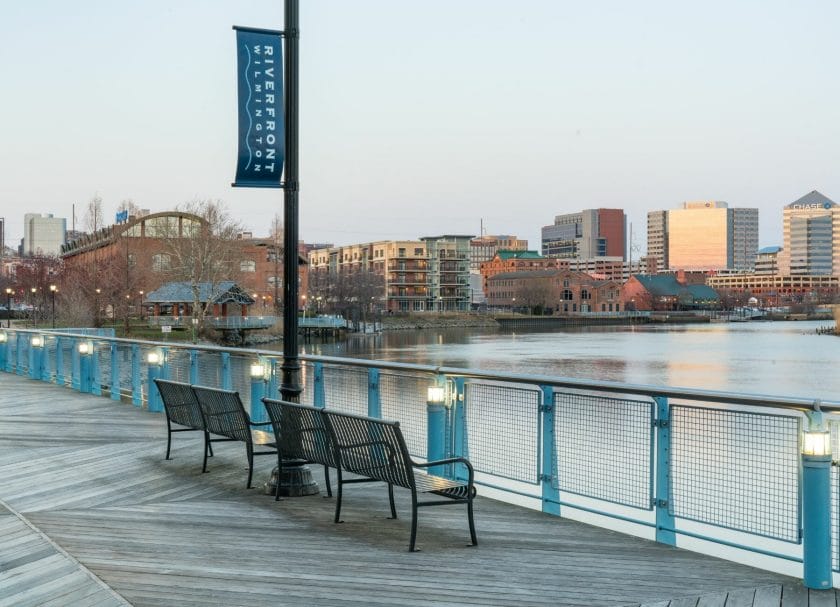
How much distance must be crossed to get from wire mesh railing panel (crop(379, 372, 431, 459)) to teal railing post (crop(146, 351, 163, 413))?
6.43 metres

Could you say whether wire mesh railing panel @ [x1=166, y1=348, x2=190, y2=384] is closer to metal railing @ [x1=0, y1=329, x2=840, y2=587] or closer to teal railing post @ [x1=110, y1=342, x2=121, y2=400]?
metal railing @ [x1=0, y1=329, x2=840, y2=587]

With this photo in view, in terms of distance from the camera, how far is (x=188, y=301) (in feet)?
305

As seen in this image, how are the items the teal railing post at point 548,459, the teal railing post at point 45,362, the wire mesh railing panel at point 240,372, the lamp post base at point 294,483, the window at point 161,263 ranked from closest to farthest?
the teal railing post at point 548,459 → the lamp post base at point 294,483 → the wire mesh railing panel at point 240,372 → the teal railing post at point 45,362 → the window at point 161,263

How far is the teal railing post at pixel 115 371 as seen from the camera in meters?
17.7

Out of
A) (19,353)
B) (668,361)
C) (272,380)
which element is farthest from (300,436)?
(668,361)

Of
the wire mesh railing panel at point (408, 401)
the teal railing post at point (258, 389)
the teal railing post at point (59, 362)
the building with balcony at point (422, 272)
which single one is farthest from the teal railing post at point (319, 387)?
the building with balcony at point (422, 272)

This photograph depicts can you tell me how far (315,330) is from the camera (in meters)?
110

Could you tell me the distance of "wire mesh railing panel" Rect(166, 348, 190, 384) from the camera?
15.6 metres

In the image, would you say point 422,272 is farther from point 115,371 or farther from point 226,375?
point 226,375

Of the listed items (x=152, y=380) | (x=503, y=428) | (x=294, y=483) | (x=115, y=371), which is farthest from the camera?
(x=115, y=371)

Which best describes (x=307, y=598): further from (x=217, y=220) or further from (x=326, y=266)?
(x=326, y=266)

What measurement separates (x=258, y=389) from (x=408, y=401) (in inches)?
124

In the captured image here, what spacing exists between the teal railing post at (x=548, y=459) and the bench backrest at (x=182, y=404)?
13.5 ft

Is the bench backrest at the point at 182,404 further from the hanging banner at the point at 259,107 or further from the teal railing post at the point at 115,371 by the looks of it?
the teal railing post at the point at 115,371
